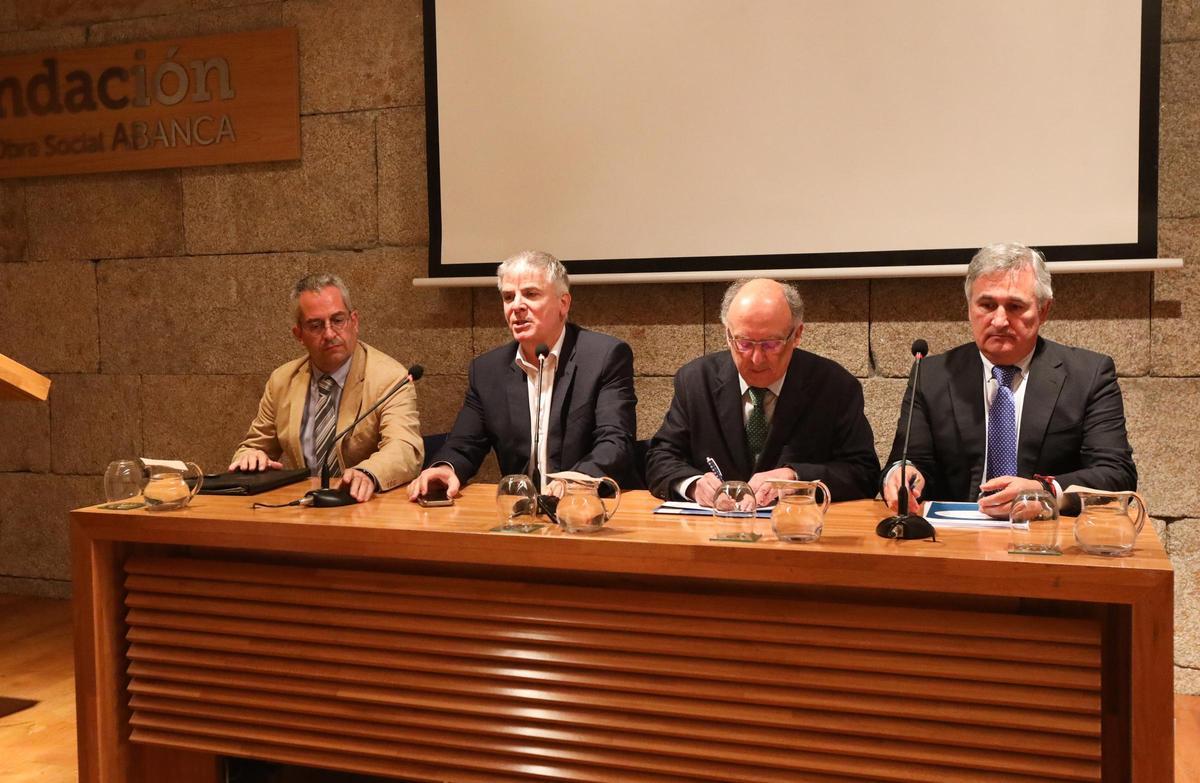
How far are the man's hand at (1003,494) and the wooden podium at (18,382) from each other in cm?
256

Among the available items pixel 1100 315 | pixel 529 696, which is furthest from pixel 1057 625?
pixel 1100 315

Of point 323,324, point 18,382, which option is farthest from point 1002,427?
point 18,382

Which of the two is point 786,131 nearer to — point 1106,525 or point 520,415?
point 520,415

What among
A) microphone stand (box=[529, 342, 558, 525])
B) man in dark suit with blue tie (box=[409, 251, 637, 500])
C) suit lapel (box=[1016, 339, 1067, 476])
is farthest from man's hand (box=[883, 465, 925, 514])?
man in dark suit with blue tie (box=[409, 251, 637, 500])

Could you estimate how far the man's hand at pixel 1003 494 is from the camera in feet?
7.62

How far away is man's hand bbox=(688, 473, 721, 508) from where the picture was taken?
258 centimetres

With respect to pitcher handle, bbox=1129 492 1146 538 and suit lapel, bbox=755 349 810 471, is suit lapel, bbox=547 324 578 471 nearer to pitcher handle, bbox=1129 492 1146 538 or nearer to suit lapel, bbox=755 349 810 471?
suit lapel, bbox=755 349 810 471

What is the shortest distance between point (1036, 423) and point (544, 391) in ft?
4.91

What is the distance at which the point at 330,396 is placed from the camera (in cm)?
368

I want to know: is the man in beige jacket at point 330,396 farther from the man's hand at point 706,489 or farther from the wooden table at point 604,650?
the man's hand at point 706,489

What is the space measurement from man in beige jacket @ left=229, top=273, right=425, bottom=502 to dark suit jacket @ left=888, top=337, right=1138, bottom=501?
1592mm

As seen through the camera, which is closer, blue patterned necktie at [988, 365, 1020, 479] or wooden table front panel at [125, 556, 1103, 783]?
wooden table front panel at [125, 556, 1103, 783]

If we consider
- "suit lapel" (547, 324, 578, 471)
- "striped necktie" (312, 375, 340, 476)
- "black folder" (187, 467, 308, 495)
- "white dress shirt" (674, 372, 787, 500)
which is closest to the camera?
"black folder" (187, 467, 308, 495)

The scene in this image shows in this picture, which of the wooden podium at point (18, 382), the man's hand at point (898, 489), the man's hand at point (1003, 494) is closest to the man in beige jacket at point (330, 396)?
the wooden podium at point (18, 382)
